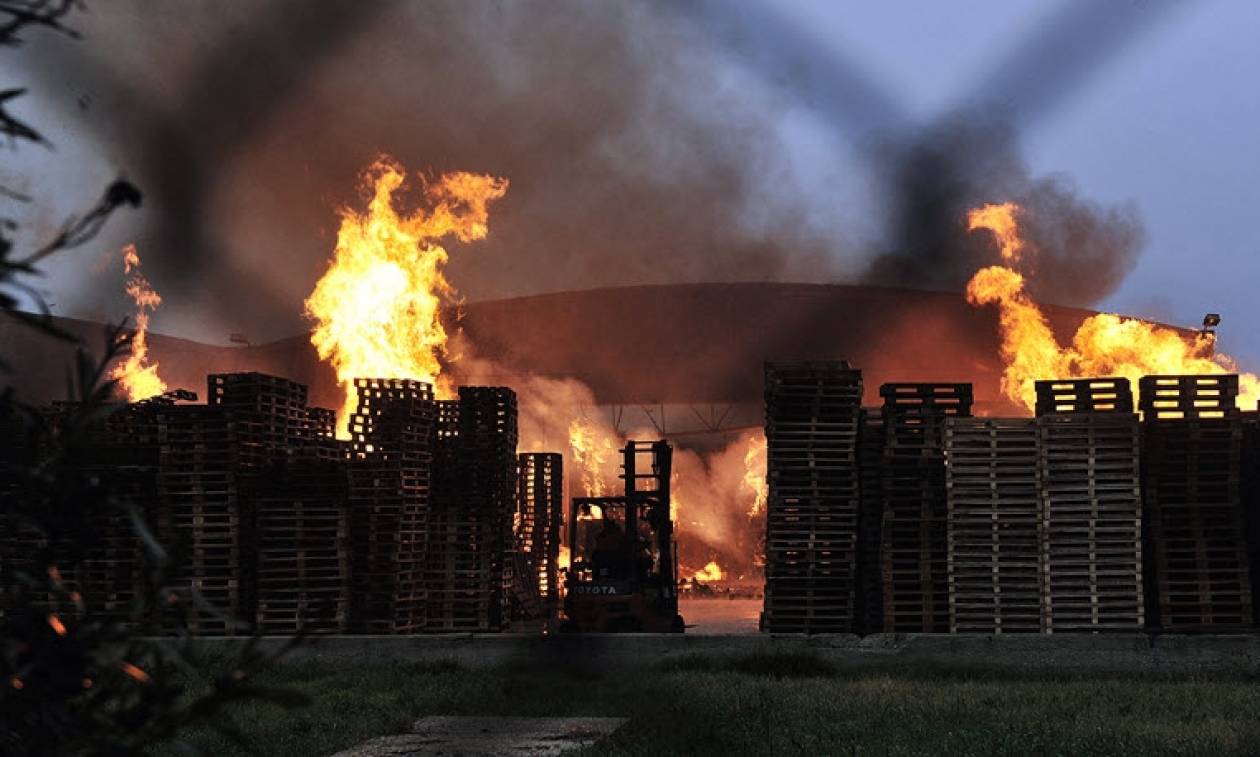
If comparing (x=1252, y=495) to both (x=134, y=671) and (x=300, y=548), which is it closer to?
(x=300, y=548)

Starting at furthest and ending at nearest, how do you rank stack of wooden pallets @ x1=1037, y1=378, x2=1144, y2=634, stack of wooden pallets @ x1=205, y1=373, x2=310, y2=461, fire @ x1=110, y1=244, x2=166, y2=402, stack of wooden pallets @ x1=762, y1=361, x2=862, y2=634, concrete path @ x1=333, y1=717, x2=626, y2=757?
fire @ x1=110, y1=244, x2=166, y2=402 → stack of wooden pallets @ x1=205, y1=373, x2=310, y2=461 → stack of wooden pallets @ x1=762, y1=361, x2=862, y2=634 → stack of wooden pallets @ x1=1037, y1=378, x2=1144, y2=634 → concrete path @ x1=333, y1=717, x2=626, y2=757

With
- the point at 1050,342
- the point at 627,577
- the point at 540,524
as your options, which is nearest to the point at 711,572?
the point at 1050,342

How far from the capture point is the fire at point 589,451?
38.2m

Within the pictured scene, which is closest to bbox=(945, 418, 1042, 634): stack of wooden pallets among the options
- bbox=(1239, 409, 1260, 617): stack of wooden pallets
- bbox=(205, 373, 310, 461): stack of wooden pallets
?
bbox=(1239, 409, 1260, 617): stack of wooden pallets

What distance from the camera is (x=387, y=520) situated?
765 inches

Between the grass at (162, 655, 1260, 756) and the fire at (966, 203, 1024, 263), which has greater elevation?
the fire at (966, 203, 1024, 263)

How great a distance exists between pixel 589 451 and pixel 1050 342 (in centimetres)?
1312

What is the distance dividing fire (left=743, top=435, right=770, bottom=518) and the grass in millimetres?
24909

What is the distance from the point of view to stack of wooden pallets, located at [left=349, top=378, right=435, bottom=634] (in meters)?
19.3

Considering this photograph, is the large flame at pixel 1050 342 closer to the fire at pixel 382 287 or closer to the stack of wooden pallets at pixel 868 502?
the fire at pixel 382 287

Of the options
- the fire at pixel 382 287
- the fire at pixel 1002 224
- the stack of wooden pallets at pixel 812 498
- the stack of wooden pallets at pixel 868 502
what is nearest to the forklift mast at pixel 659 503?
the stack of wooden pallets at pixel 812 498

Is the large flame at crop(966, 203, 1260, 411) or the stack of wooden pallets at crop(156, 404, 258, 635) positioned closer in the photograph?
the stack of wooden pallets at crop(156, 404, 258, 635)

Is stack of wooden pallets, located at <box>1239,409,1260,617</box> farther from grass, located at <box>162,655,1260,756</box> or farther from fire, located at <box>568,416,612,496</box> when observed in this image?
fire, located at <box>568,416,612,496</box>

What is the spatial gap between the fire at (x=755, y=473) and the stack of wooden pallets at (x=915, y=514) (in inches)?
873
